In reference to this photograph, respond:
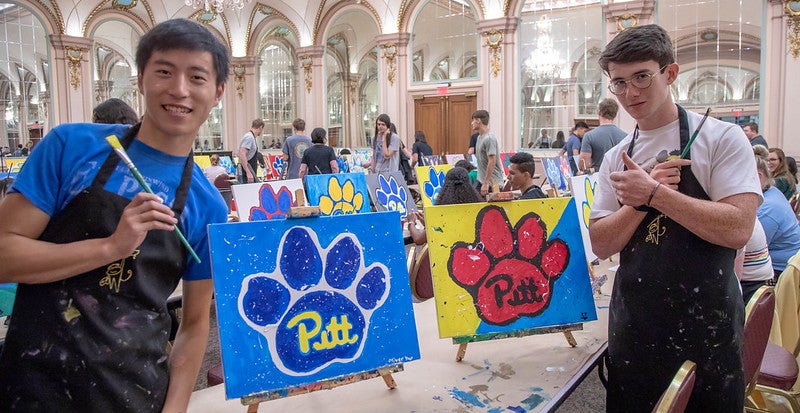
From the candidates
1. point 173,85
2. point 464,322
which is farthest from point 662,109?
point 173,85

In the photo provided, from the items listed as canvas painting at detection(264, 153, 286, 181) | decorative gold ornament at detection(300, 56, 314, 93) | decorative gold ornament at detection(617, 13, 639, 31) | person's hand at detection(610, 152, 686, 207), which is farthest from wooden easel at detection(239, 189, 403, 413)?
decorative gold ornament at detection(300, 56, 314, 93)

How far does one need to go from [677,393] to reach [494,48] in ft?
41.2

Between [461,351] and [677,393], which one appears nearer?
[677,393]

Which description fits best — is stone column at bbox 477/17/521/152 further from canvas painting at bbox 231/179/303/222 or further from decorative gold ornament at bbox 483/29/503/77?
canvas painting at bbox 231/179/303/222

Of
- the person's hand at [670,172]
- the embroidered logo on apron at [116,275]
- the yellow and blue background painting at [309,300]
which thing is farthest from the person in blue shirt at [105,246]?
the person's hand at [670,172]

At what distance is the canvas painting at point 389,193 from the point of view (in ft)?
17.4

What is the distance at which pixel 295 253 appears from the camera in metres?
1.81

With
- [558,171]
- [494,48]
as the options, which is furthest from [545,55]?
[558,171]

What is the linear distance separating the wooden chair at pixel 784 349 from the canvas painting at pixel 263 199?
2854 mm

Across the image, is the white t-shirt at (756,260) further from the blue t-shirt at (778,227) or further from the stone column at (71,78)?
the stone column at (71,78)

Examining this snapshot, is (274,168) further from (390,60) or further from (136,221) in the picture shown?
(136,221)

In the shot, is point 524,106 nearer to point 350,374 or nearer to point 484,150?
point 484,150

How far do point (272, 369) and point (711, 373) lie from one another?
126cm
